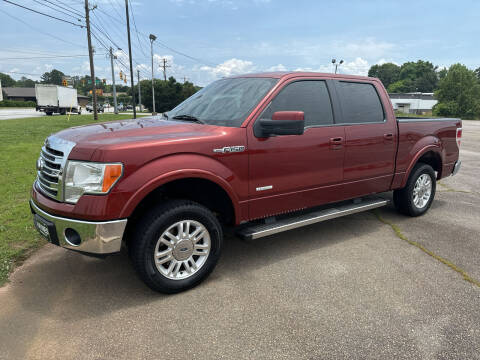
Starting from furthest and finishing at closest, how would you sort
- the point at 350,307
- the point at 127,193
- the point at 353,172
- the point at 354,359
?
1. the point at 353,172
2. the point at 350,307
3. the point at 127,193
4. the point at 354,359

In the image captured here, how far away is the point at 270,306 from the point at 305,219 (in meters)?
1.18

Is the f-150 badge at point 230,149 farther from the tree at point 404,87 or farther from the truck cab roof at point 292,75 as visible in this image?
the tree at point 404,87

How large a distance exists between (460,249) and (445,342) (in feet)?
6.60

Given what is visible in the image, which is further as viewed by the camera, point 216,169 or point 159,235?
point 216,169

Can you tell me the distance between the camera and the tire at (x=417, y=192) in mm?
5062

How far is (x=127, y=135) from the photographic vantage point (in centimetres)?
297

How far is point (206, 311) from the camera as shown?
2881 millimetres

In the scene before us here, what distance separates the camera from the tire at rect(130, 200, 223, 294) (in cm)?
290

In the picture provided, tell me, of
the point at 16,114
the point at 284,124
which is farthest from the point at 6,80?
the point at 284,124

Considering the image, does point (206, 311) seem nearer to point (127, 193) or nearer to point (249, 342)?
point (249, 342)

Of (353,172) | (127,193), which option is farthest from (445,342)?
(127,193)

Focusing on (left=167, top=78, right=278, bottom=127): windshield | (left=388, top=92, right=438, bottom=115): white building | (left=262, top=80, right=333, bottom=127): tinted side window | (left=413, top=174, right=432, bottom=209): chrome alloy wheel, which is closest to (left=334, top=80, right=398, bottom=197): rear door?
(left=262, top=80, right=333, bottom=127): tinted side window

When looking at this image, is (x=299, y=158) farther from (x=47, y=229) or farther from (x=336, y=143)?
(x=47, y=229)

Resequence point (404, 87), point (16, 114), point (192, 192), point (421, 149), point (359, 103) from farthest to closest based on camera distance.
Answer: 1. point (404, 87)
2. point (16, 114)
3. point (421, 149)
4. point (359, 103)
5. point (192, 192)
